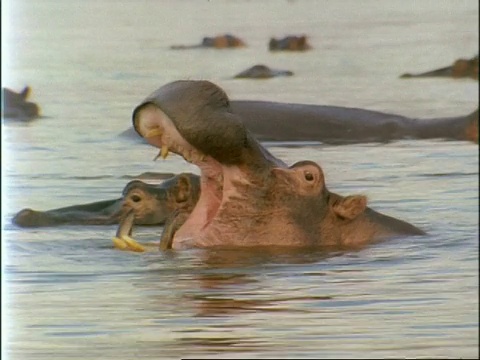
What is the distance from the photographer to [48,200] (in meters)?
7.20

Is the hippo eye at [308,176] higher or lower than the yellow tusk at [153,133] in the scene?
lower

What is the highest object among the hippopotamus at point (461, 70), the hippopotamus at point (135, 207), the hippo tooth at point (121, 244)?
the hippopotamus at point (461, 70)

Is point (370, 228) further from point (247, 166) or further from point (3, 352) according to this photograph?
point (3, 352)

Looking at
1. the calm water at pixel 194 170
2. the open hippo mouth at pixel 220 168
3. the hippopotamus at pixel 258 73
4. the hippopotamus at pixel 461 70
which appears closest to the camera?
the calm water at pixel 194 170

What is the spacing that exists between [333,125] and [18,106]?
1.62 metres

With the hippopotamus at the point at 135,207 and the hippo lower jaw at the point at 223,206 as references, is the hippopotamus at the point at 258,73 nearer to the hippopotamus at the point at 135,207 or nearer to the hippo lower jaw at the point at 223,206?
the hippopotamus at the point at 135,207

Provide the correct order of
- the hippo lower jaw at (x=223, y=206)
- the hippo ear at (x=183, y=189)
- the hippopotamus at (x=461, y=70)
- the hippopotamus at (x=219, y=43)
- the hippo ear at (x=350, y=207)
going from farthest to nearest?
the hippopotamus at (x=219, y=43) < the hippopotamus at (x=461, y=70) < the hippo ear at (x=183, y=189) < the hippo ear at (x=350, y=207) < the hippo lower jaw at (x=223, y=206)

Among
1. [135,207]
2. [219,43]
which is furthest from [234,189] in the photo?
[219,43]

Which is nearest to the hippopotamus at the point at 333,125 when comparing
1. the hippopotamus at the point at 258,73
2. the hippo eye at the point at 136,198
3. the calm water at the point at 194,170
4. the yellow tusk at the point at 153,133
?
the calm water at the point at 194,170

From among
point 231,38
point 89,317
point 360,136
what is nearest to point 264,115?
point 360,136

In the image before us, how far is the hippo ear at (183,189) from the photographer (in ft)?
21.5

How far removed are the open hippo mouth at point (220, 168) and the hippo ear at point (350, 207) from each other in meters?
0.10

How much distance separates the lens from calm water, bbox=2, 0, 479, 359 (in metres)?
5.48

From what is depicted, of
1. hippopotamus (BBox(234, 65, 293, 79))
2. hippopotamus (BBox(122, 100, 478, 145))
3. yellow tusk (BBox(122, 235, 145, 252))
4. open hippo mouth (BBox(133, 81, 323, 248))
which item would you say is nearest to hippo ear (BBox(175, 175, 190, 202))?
open hippo mouth (BBox(133, 81, 323, 248))
